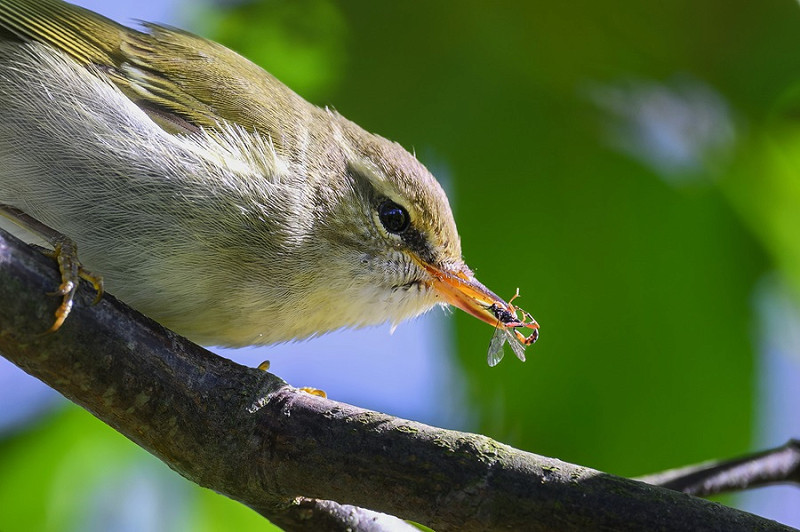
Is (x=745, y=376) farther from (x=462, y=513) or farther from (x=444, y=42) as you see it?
(x=444, y=42)

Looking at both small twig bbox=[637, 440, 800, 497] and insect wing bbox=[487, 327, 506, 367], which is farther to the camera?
insect wing bbox=[487, 327, 506, 367]

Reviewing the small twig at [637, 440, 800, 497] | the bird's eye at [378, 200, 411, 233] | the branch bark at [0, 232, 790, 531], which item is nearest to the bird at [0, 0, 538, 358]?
the bird's eye at [378, 200, 411, 233]

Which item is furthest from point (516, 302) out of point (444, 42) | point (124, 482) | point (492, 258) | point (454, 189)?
point (124, 482)

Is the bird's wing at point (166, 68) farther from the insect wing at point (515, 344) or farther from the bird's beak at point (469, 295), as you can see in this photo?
the insect wing at point (515, 344)

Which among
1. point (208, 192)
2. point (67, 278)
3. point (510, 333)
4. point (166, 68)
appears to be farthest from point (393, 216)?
point (67, 278)

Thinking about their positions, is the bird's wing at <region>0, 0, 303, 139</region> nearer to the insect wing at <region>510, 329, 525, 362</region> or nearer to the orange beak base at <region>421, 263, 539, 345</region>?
the orange beak base at <region>421, 263, 539, 345</region>

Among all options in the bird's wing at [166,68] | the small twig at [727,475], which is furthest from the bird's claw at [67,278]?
the small twig at [727,475]
